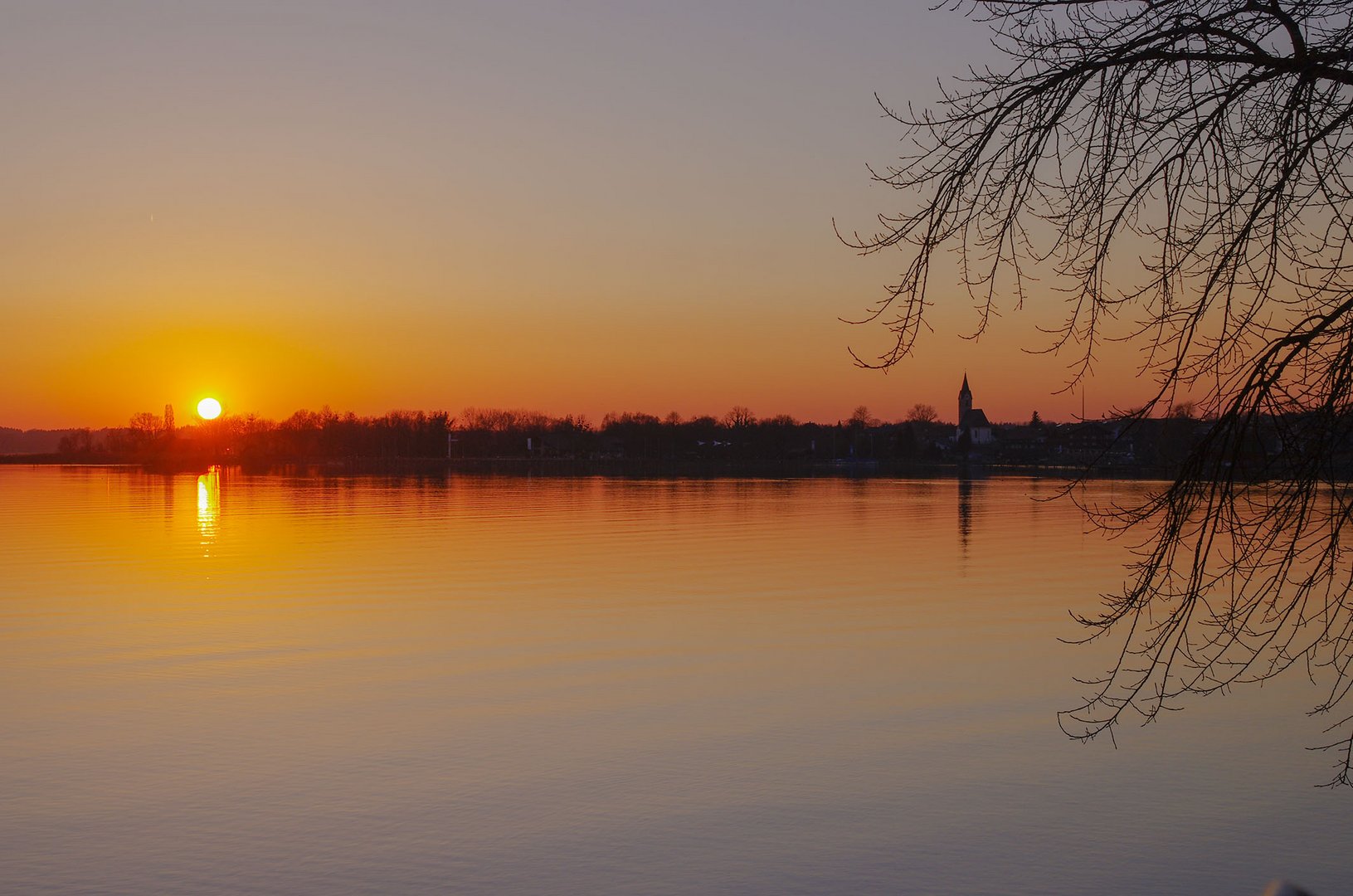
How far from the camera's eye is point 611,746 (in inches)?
428

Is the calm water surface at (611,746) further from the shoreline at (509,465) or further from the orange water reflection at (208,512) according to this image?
the shoreline at (509,465)

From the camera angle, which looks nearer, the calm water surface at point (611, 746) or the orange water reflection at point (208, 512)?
the calm water surface at point (611, 746)

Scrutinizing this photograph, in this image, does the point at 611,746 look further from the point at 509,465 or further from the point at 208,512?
the point at 509,465

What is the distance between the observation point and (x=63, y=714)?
474 inches

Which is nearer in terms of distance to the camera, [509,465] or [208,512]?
[208,512]

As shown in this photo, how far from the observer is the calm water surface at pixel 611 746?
316 inches

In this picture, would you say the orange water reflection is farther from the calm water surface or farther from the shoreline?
the shoreline

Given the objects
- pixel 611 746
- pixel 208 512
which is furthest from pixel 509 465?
pixel 611 746

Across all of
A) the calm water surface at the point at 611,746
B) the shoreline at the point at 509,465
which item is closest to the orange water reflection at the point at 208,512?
the calm water surface at the point at 611,746

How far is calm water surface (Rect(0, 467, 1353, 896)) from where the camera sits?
26.3 feet

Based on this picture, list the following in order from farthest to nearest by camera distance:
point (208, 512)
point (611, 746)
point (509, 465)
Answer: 1. point (509, 465)
2. point (208, 512)
3. point (611, 746)

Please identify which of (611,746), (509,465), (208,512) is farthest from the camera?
(509,465)

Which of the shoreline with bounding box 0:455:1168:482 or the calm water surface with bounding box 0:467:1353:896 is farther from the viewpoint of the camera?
the shoreline with bounding box 0:455:1168:482

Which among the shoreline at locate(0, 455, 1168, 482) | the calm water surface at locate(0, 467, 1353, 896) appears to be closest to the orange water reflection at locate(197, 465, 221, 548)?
the calm water surface at locate(0, 467, 1353, 896)
